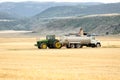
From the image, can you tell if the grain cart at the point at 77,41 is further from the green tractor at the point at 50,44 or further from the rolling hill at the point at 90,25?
the rolling hill at the point at 90,25

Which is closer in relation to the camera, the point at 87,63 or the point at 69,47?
the point at 87,63

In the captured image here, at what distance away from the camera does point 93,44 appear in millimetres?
48875

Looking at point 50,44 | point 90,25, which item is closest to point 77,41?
point 50,44

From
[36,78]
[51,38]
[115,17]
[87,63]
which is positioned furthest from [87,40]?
[115,17]

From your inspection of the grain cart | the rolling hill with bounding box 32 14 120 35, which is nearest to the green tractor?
the grain cart

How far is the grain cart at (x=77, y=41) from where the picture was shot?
47.5 m

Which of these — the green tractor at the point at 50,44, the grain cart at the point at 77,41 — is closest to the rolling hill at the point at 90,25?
the grain cart at the point at 77,41

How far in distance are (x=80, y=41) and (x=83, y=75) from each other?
25928 millimetres

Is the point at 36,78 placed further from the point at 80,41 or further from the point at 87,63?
the point at 80,41

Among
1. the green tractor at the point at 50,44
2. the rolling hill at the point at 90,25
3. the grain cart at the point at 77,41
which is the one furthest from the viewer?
the rolling hill at the point at 90,25

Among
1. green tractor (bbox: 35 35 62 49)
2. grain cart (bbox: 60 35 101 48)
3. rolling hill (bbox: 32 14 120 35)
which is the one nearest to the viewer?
green tractor (bbox: 35 35 62 49)

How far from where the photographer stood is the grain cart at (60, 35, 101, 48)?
156ft

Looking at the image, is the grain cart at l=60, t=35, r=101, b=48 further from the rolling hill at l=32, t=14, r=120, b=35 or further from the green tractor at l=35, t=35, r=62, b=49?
the rolling hill at l=32, t=14, r=120, b=35

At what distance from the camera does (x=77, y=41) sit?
157 feet
